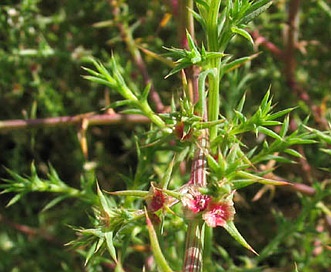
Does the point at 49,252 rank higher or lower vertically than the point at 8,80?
lower

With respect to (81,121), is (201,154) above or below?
Answer: above

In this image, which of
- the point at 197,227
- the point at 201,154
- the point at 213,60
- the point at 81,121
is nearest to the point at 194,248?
the point at 197,227

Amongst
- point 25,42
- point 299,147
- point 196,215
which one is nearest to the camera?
point 196,215

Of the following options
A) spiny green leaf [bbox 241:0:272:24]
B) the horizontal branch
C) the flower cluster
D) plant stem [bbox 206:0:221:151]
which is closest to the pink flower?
the flower cluster

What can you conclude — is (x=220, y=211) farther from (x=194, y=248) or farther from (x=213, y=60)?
(x=213, y=60)

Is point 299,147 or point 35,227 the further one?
point 35,227

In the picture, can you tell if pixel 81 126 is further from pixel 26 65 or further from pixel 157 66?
pixel 157 66

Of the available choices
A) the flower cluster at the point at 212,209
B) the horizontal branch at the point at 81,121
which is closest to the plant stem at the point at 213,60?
the flower cluster at the point at 212,209

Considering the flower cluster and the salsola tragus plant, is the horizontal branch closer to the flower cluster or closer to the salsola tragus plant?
the salsola tragus plant

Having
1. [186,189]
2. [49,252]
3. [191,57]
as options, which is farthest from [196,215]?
[49,252]
